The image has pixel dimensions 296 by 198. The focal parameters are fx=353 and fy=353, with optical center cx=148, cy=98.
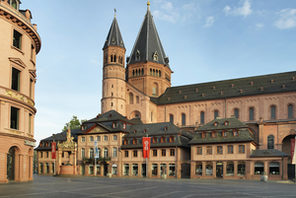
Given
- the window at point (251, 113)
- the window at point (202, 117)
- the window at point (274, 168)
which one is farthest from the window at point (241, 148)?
the window at point (202, 117)

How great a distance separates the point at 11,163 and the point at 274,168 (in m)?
41.9

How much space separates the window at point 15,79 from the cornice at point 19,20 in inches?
162

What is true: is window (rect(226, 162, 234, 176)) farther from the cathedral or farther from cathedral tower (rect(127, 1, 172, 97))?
cathedral tower (rect(127, 1, 172, 97))

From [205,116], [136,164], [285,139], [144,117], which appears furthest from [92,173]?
[285,139]

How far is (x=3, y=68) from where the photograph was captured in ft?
97.5

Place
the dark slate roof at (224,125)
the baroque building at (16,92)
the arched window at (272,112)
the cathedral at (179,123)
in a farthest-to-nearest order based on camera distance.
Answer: the arched window at (272,112)
the dark slate roof at (224,125)
the cathedral at (179,123)
the baroque building at (16,92)

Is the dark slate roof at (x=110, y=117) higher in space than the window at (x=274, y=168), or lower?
higher

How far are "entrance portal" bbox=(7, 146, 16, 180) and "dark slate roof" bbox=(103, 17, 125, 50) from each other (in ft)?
201

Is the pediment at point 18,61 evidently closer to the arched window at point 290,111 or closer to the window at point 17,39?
the window at point 17,39

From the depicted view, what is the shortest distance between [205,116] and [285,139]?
62.0ft

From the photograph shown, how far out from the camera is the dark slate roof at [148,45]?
323 feet

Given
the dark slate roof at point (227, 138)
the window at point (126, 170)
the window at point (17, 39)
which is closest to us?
the window at point (17, 39)

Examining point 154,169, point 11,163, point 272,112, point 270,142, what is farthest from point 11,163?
point 272,112

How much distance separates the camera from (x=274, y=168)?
5712cm
